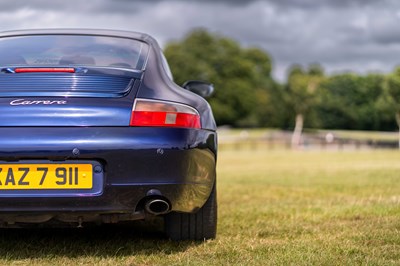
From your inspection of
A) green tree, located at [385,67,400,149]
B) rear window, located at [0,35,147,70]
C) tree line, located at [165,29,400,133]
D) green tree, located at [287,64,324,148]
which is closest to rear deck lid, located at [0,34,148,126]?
rear window, located at [0,35,147,70]

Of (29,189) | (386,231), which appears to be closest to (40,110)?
(29,189)

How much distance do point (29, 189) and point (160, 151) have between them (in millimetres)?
742

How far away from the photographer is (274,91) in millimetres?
88375

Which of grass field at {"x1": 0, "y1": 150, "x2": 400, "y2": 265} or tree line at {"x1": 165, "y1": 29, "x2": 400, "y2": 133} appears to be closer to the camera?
grass field at {"x1": 0, "y1": 150, "x2": 400, "y2": 265}

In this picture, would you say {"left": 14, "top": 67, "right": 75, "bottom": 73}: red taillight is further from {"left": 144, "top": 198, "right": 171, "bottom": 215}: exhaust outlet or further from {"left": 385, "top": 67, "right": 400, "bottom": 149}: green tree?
{"left": 385, "top": 67, "right": 400, "bottom": 149}: green tree

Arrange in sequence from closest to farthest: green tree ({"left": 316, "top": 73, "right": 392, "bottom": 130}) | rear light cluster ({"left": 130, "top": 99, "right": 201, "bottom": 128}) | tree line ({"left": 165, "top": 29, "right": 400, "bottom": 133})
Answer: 1. rear light cluster ({"left": 130, "top": 99, "right": 201, "bottom": 128})
2. tree line ({"left": 165, "top": 29, "right": 400, "bottom": 133})
3. green tree ({"left": 316, "top": 73, "right": 392, "bottom": 130})

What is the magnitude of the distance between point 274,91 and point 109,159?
85971 mm

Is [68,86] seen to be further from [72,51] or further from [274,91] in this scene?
[274,91]

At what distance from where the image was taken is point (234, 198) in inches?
295

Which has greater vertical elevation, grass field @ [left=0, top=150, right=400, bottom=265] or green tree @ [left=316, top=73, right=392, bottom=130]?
grass field @ [left=0, top=150, right=400, bottom=265]

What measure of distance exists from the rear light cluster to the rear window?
418mm

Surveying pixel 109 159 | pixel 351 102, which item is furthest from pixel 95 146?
pixel 351 102

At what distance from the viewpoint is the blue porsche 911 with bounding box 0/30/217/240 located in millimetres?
3330

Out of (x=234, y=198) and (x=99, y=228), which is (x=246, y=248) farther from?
(x=234, y=198)
